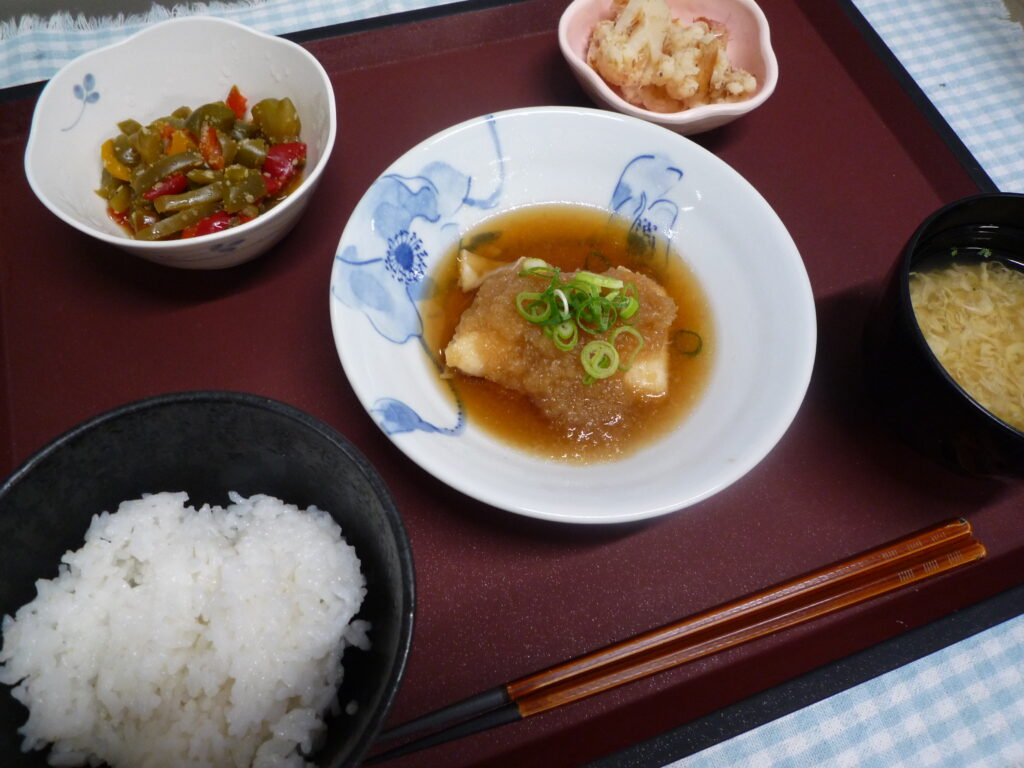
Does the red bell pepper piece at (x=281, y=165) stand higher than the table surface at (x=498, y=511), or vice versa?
the red bell pepper piece at (x=281, y=165)

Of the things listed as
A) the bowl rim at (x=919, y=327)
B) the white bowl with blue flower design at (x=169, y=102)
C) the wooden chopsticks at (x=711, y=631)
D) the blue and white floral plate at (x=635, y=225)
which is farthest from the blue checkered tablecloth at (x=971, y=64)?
the white bowl with blue flower design at (x=169, y=102)

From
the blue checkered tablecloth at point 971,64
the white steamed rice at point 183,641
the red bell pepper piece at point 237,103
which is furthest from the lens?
the blue checkered tablecloth at point 971,64

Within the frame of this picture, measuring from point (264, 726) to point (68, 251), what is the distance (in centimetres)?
152

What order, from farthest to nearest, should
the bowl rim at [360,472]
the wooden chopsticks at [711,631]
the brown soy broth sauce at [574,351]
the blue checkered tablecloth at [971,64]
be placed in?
1. the blue checkered tablecloth at [971,64]
2. the brown soy broth sauce at [574,351]
3. the wooden chopsticks at [711,631]
4. the bowl rim at [360,472]

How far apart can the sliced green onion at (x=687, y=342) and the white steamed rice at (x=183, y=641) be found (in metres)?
1.09

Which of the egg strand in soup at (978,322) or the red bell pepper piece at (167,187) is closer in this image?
the egg strand in soup at (978,322)

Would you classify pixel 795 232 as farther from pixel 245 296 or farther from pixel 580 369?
pixel 245 296

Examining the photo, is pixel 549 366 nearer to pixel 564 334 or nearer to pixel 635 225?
pixel 564 334

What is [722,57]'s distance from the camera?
7.20 feet

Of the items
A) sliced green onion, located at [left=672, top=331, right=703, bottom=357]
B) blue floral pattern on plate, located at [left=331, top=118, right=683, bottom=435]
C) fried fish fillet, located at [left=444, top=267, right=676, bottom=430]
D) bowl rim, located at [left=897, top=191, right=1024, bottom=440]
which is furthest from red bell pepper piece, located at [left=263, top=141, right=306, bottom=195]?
bowl rim, located at [left=897, top=191, right=1024, bottom=440]

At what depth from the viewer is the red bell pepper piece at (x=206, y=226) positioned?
185 centimetres

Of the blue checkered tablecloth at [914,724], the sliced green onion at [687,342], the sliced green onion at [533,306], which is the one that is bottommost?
the blue checkered tablecloth at [914,724]

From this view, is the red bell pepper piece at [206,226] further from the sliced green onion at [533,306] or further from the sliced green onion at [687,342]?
the sliced green onion at [687,342]

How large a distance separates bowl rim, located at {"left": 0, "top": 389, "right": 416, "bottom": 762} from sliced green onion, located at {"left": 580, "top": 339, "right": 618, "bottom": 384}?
2.43ft
